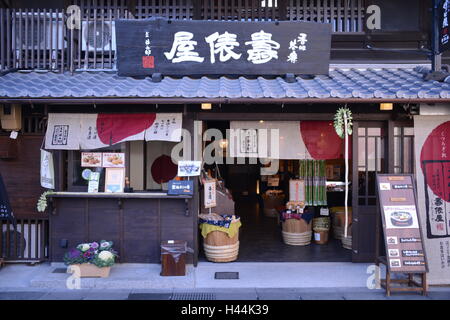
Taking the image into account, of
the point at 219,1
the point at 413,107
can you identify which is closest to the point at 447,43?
the point at 413,107

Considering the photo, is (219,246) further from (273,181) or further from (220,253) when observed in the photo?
(273,181)

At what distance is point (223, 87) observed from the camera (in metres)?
7.78

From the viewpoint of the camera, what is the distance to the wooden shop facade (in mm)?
7965

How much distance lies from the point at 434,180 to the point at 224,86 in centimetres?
471

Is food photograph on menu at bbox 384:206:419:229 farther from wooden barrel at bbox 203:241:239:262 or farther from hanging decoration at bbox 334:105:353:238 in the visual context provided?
wooden barrel at bbox 203:241:239:262

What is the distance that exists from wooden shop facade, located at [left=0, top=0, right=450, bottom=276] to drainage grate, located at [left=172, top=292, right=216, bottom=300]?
1.40 meters

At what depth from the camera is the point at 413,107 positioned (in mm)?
7906

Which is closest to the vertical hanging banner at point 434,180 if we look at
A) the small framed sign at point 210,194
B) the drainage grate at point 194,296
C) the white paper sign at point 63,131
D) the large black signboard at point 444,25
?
the large black signboard at point 444,25

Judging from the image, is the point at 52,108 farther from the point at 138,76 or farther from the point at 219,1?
the point at 219,1

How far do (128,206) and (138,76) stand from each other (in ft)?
9.72

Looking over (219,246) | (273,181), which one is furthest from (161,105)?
(273,181)

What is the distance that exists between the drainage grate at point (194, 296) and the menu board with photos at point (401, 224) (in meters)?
3.23

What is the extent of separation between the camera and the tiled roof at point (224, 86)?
726 centimetres

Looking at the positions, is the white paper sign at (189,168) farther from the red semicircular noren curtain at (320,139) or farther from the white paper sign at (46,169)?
the white paper sign at (46,169)
